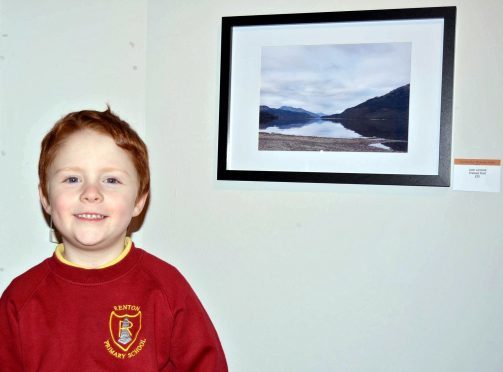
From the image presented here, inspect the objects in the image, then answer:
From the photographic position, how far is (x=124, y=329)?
3.63 ft

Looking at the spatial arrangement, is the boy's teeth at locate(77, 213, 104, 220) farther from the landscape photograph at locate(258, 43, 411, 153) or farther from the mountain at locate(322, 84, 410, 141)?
the mountain at locate(322, 84, 410, 141)

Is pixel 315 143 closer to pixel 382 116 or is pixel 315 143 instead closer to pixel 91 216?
pixel 382 116

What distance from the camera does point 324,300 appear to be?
4.60ft

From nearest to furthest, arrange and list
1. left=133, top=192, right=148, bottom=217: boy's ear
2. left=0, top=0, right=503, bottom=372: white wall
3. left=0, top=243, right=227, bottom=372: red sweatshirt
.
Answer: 1. left=0, top=243, right=227, bottom=372: red sweatshirt
2. left=133, top=192, right=148, bottom=217: boy's ear
3. left=0, top=0, right=503, bottom=372: white wall

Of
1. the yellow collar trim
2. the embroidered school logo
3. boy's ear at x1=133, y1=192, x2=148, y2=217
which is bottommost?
the embroidered school logo

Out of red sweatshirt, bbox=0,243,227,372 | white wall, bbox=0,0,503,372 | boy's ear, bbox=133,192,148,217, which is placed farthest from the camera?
white wall, bbox=0,0,503,372

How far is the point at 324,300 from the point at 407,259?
0.83ft

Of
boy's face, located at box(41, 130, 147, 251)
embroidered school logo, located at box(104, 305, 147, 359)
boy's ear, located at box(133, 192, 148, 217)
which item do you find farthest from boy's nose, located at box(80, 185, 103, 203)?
embroidered school logo, located at box(104, 305, 147, 359)

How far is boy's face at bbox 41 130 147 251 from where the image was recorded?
1.11m

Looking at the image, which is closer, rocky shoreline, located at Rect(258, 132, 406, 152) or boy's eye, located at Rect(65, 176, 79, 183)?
boy's eye, located at Rect(65, 176, 79, 183)

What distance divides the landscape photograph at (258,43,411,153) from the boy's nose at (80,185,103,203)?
500mm

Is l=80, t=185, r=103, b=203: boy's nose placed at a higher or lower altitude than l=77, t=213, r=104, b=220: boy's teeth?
higher

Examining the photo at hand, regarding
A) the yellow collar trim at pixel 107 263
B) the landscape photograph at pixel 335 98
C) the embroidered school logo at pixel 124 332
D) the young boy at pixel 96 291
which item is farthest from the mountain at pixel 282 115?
the embroidered school logo at pixel 124 332

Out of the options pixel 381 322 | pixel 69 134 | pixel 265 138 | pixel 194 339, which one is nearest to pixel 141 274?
pixel 194 339
